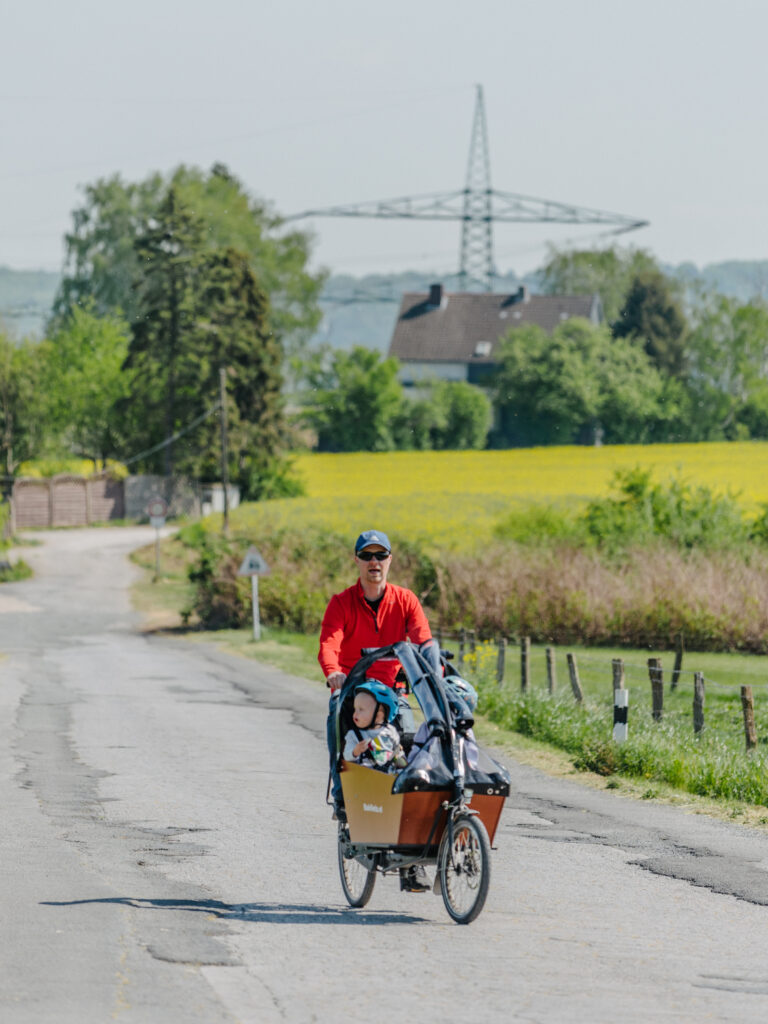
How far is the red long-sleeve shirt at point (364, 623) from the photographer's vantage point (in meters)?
8.49

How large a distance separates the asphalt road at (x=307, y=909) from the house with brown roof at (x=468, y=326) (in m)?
87.5

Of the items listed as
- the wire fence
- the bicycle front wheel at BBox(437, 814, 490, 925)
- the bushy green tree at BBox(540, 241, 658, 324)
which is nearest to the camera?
the bicycle front wheel at BBox(437, 814, 490, 925)

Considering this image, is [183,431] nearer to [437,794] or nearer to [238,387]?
[238,387]

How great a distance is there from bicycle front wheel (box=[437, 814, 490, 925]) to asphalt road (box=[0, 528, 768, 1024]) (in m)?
0.14

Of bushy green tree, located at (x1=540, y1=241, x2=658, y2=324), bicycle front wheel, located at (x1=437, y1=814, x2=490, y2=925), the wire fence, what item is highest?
bushy green tree, located at (x1=540, y1=241, x2=658, y2=324)

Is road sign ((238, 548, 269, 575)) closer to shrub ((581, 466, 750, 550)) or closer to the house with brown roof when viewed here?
shrub ((581, 466, 750, 550))

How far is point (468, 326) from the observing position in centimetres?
10731

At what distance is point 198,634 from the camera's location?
137 feet

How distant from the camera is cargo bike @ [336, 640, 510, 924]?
7.95 metres

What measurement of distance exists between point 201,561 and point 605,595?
11583 mm

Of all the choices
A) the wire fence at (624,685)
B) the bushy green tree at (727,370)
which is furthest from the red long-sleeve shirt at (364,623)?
the bushy green tree at (727,370)

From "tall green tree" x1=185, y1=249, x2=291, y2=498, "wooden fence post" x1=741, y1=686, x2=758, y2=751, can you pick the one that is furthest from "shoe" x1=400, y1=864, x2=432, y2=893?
"tall green tree" x1=185, y1=249, x2=291, y2=498

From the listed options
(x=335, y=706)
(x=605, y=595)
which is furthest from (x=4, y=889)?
(x=605, y=595)

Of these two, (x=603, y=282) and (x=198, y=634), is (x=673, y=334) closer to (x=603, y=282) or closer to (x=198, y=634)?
(x=603, y=282)
